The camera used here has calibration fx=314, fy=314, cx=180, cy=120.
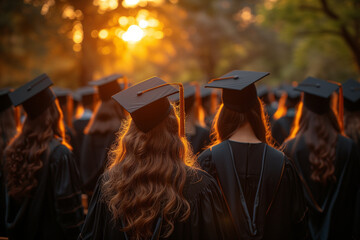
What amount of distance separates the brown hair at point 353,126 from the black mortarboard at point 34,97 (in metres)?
3.57

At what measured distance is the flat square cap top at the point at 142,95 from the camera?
1.90m

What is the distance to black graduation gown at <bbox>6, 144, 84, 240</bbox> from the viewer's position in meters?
2.79

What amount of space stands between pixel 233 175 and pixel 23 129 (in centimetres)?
196

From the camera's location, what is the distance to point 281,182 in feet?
7.76

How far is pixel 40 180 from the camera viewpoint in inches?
111

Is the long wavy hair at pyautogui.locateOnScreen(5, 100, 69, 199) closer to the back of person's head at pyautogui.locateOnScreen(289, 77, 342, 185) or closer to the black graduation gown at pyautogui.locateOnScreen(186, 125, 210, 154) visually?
the black graduation gown at pyautogui.locateOnScreen(186, 125, 210, 154)

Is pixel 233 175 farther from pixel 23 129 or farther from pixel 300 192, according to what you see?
pixel 23 129

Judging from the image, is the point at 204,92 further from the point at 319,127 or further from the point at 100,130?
the point at 319,127

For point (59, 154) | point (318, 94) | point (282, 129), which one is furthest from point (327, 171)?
point (59, 154)

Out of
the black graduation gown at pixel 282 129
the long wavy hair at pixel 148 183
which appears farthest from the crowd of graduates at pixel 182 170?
the black graduation gown at pixel 282 129

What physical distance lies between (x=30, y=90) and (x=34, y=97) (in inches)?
3.5

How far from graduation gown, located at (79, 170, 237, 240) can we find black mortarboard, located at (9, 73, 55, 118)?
4.49 ft

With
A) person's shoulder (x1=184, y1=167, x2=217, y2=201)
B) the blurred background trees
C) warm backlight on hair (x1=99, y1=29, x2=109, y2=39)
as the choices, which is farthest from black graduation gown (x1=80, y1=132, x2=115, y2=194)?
warm backlight on hair (x1=99, y1=29, x2=109, y2=39)

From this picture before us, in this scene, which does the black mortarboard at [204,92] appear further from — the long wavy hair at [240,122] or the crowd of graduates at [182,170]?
the long wavy hair at [240,122]
